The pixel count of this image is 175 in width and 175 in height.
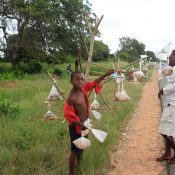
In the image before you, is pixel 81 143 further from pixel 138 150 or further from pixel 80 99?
pixel 138 150

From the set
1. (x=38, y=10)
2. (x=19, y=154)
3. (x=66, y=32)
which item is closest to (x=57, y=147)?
(x=19, y=154)

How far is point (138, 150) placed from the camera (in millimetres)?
6656

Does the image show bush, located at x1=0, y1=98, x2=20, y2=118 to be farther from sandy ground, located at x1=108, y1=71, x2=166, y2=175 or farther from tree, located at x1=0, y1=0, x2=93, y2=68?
tree, located at x1=0, y1=0, x2=93, y2=68

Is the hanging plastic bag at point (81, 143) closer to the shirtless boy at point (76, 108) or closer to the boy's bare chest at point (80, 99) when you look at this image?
the shirtless boy at point (76, 108)

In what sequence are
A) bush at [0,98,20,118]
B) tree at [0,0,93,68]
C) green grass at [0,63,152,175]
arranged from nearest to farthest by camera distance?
green grass at [0,63,152,175] → bush at [0,98,20,118] → tree at [0,0,93,68]

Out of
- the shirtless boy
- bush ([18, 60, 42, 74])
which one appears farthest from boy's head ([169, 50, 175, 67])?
bush ([18, 60, 42, 74])

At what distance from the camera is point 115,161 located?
5.96 metres

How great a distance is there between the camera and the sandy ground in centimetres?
554

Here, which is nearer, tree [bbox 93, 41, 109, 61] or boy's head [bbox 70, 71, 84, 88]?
boy's head [bbox 70, 71, 84, 88]

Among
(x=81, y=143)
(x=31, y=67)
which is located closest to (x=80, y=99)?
(x=81, y=143)

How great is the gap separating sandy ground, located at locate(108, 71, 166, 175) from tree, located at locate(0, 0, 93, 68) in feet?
39.6

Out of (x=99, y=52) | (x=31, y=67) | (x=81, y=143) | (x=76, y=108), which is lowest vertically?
(x=81, y=143)

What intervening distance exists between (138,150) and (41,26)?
54.3 ft

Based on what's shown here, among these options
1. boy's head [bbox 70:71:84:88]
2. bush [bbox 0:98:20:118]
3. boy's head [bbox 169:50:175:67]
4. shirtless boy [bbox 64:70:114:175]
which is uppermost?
boy's head [bbox 169:50:175:67]
